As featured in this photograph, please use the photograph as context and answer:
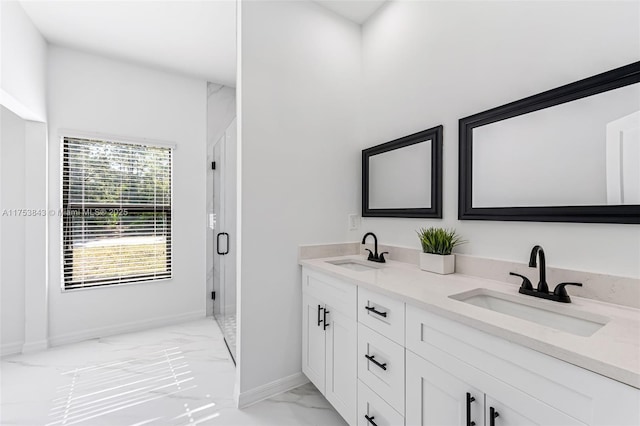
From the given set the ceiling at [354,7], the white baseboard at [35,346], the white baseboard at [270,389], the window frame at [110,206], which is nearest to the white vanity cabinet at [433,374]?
the white baseboard at [270,389]

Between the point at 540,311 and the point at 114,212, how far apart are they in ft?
11.9

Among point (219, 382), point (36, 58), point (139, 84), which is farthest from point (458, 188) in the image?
point (36, 58)

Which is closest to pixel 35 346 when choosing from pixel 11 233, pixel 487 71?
pixel 11 233

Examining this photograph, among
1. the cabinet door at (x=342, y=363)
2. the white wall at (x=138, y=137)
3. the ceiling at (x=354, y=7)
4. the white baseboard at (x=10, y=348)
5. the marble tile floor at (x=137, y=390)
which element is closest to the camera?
the cabinet door at (x=342, y=363)

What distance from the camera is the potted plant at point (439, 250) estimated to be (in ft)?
5.22

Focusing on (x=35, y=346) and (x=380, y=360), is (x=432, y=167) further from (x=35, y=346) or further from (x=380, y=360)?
(x=35, y=346)

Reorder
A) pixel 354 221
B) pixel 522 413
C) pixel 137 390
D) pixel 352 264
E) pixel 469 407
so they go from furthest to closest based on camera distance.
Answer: pixel 354 221 < pixel 352 264 < pixel 137 390 < pixel 469 407 < pixel 522 413

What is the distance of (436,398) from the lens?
41.3 inches

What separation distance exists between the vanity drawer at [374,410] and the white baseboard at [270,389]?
2.24ft

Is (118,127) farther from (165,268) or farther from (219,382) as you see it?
(219,382)

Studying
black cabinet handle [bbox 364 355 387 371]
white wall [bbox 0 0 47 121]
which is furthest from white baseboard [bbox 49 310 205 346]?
black cabinet handle [bbox 364 355 387 371]

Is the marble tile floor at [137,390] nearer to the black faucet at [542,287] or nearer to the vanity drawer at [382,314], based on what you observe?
the vanity drawer at [382,314]

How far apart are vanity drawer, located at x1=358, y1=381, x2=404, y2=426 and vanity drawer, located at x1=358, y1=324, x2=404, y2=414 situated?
27 millimetres

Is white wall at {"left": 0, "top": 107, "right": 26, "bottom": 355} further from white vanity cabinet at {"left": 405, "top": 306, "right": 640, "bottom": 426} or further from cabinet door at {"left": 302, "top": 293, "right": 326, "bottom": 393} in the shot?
white vanity cabinet at {"left": 405, "top": 306, "right": 640, "bottom": 426}
